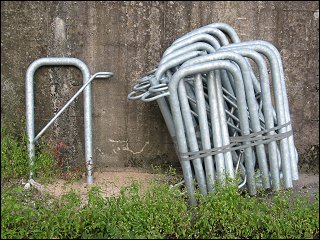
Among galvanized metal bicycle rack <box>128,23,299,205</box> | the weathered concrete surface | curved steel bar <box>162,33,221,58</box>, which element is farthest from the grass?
curved steel bar <box>162,33,221,58</box>

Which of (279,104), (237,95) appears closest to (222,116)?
(237,95)

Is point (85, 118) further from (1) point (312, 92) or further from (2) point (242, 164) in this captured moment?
(1) point (312, 92)

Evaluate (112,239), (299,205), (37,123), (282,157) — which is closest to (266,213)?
(299,205)

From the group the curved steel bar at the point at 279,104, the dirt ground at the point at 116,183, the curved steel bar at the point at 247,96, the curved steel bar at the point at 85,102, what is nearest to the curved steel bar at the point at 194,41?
the curved steel bar at the point at 279,104

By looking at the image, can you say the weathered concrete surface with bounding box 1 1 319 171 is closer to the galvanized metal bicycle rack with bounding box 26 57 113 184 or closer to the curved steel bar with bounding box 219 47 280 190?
the galvanized metal bicycle rack with bounding box 26 57 113 184

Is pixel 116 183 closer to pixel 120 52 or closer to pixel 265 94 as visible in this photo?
pixel 120 52

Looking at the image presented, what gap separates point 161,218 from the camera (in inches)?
142

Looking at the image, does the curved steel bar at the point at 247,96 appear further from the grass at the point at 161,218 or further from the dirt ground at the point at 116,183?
the dirt ground at the point at 116,183

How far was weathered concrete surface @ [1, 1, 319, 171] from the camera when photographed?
4.79 metres

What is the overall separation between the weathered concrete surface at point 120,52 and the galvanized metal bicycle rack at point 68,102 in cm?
14

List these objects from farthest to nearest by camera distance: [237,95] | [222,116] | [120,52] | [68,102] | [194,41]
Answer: [120,52]
[68,102]
[194,41]
[222,116]
[237,95]

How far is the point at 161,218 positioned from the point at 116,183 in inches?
46.3

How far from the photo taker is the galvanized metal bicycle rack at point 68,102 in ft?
15.2

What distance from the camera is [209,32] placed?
4.55 metres
